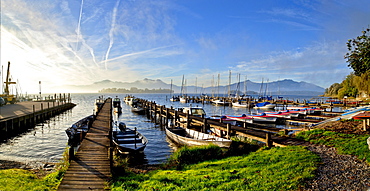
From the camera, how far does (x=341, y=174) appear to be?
765 centimetres

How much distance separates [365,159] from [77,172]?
12.7 meters

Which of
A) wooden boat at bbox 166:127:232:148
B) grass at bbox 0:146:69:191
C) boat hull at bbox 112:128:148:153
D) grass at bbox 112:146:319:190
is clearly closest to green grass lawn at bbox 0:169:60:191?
grass at bbox 0:146:69:191

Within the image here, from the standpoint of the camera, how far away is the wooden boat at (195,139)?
48.8 feet

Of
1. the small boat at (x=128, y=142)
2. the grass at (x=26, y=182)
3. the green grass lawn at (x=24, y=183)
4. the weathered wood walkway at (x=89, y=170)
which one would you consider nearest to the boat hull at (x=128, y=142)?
the small boat at (x=128, y=142)

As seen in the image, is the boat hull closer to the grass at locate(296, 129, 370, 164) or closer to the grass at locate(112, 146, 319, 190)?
the grass at locate(112, 146, 319, 190)

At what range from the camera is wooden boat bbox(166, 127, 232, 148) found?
14.9 meters

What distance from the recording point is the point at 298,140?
14.0 m

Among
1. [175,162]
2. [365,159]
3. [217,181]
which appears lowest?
[175,162]

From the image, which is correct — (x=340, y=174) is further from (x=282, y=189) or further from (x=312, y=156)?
(x=282, y=189)

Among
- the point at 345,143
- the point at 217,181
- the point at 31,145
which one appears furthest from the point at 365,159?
the point at 31,145

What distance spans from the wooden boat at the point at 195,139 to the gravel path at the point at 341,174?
20.8ft

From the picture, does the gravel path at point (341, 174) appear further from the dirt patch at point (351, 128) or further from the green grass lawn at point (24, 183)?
the green grass lawn at point (24, 183)

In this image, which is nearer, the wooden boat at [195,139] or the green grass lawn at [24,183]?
the green grass lawn at [24,183]

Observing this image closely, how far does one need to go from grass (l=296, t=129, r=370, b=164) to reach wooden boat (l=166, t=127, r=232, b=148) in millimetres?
5589
